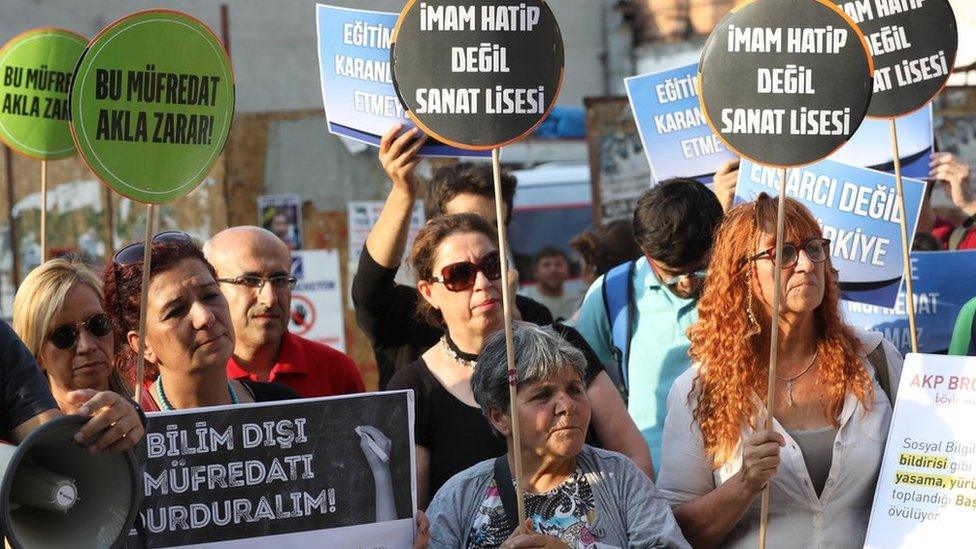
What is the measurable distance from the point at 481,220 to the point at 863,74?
1.31 m

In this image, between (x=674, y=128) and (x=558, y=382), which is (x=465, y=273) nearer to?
(x=558, y=382)

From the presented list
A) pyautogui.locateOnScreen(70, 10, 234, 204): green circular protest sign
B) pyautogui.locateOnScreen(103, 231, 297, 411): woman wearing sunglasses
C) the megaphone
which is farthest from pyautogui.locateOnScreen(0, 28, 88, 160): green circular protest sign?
the megaphone

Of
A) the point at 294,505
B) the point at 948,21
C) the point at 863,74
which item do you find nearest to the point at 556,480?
the point at 294,505

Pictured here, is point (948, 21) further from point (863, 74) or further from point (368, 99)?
point (368, 99)

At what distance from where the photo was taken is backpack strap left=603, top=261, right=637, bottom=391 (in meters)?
5.38

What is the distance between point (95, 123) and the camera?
3951 millimetres

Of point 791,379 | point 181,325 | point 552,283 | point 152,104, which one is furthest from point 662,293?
point 552,283

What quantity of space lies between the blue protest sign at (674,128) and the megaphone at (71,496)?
3812 millimetres

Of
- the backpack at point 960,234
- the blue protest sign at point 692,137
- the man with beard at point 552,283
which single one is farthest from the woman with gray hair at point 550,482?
the man with beard at point 552,283

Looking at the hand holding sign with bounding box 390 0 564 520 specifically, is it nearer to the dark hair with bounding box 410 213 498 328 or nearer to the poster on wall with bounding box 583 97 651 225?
the dark hair with bounding box 410 213 498 328

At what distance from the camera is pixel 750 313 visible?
4.45m

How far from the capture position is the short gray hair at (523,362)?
4125 mm

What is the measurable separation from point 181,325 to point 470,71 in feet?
3.52

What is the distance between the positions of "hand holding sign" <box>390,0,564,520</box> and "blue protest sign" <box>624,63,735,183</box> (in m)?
2.44
